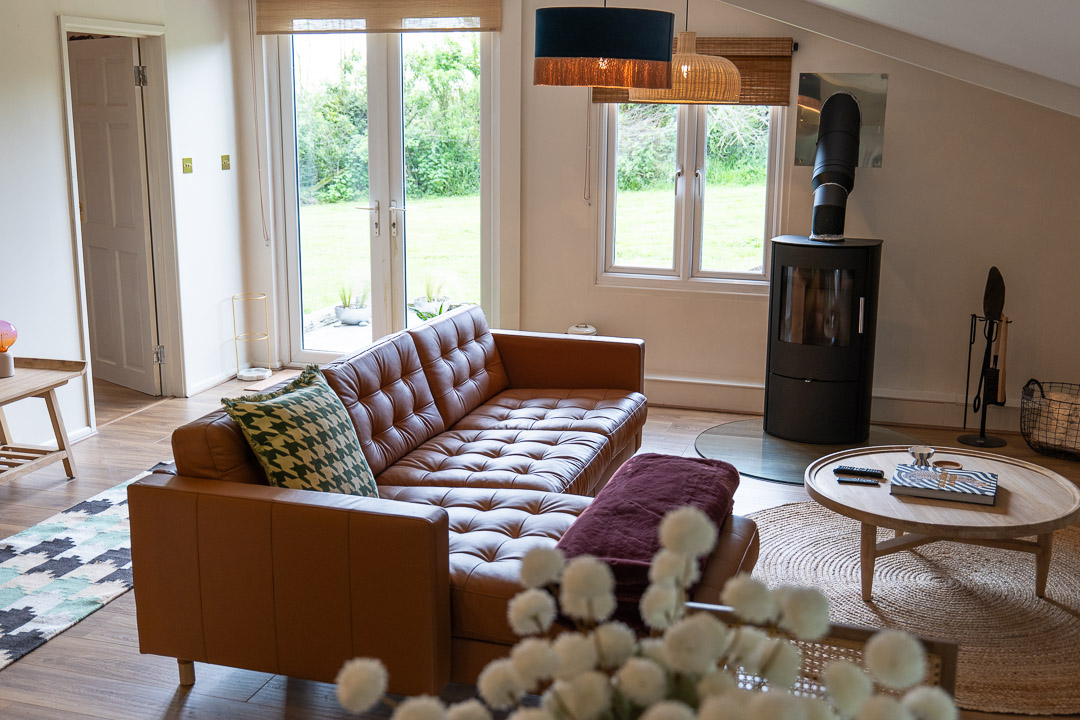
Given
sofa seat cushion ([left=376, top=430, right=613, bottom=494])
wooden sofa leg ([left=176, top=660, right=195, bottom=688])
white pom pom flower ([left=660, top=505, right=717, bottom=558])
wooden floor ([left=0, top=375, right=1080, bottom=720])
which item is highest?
white pom pom flower ([left=660, top=505, right=717, bottom=558])

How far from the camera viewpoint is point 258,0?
6277mm

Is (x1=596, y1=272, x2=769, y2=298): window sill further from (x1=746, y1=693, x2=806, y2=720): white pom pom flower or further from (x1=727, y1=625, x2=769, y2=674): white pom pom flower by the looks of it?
(x1=746, y1=693, x2=806, y2=720): white pom pom flower

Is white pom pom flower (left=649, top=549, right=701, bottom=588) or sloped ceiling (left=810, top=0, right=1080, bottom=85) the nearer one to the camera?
white pom pom flower (left=649, top=549, right=701, bottom=588)

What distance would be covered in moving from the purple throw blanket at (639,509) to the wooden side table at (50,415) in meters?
2.67

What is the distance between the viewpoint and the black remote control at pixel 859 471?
3.71m

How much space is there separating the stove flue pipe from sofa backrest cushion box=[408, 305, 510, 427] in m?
1.78

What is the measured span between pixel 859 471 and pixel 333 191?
401 centimetres

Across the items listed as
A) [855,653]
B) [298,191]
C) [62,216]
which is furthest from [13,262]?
[855,653]

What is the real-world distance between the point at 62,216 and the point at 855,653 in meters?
4.58

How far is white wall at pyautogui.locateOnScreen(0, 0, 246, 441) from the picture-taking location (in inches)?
189

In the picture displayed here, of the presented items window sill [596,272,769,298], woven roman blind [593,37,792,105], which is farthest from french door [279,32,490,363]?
woven roman blind [593,37,792,105]

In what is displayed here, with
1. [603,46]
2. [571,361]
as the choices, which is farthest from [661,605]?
[571,361]

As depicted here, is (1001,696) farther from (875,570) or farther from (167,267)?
(167,267)

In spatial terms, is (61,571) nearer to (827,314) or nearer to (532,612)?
(532,612)
